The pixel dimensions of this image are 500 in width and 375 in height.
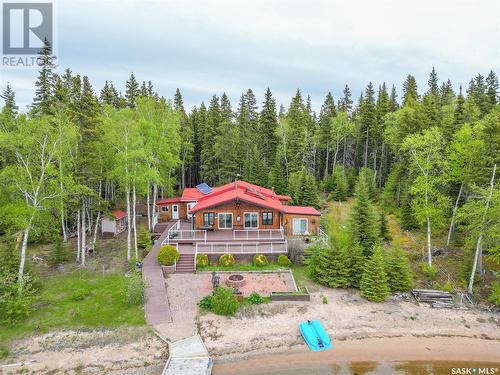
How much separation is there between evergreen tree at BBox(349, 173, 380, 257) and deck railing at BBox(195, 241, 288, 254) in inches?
205

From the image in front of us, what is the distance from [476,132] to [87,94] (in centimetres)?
2934

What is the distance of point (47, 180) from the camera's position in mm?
19594

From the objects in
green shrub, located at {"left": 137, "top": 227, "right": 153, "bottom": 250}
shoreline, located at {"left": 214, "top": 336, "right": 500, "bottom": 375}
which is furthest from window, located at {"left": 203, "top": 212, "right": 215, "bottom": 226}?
shoreline, located at {"left": 214, "top": 336, "right": 500, "bottom": 375}

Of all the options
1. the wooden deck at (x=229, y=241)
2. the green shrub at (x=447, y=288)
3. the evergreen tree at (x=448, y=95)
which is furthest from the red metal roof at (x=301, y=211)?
the evergreen tree at (x=448, y=95)

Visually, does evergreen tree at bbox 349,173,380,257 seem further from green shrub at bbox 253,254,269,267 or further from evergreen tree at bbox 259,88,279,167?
evergreen tree at bbox 259,88,279,167

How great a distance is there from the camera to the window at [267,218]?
89.0 ft

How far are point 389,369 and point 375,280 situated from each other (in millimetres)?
6208

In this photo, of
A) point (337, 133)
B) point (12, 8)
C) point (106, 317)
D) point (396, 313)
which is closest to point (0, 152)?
point (12, 8)

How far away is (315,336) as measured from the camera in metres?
15.1

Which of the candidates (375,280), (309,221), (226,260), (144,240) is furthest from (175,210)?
(375,280)

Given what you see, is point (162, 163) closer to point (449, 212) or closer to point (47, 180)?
point (47, 180)

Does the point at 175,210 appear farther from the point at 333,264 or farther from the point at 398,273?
the point at 398,273

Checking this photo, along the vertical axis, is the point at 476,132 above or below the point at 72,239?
above

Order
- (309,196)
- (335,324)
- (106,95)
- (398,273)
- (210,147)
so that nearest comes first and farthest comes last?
(335,324), (398,273), (309,196), (210,147), (106,95)
